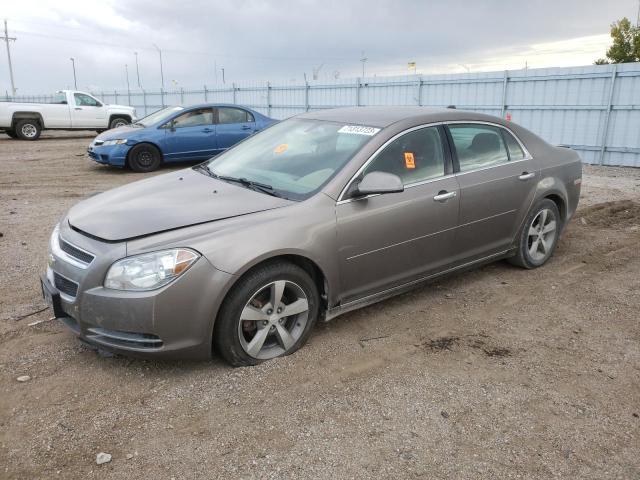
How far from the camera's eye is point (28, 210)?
7.80 m

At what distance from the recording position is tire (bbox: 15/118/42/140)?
1885 cm

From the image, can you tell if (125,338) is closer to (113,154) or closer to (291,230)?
(291,230)

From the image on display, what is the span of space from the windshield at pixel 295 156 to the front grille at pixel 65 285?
1.41 metres

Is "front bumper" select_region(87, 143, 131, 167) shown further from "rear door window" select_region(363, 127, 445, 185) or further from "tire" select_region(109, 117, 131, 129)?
"tire" select_region(109, 117, 131, 129)

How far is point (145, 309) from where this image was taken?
2947 millimetres

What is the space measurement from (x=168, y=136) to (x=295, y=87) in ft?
32.0

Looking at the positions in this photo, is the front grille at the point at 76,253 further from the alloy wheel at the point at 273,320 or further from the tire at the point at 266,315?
the alloy wheel at the point at 273,320

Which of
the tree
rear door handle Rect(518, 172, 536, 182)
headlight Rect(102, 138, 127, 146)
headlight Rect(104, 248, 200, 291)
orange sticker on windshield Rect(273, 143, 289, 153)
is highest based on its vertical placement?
the tree

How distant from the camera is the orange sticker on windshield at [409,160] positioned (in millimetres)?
4039

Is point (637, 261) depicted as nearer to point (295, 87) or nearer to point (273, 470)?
point (273, 470)

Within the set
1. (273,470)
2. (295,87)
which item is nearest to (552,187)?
(273,470)

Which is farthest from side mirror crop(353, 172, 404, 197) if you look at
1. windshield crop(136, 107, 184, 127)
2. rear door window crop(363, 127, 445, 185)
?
windshield crop(136, 107, 184, 127)

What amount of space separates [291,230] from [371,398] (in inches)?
43.6

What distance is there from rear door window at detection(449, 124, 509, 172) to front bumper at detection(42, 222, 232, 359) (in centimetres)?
235
